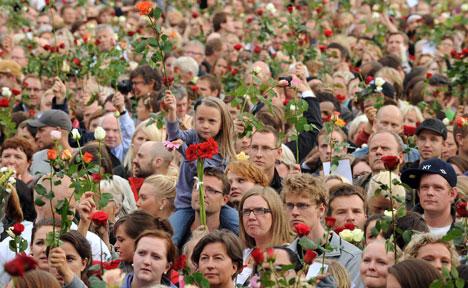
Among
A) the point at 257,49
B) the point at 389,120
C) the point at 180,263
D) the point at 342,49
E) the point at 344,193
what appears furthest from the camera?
the point at 342,49

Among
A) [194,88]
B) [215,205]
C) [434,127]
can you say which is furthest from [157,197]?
[194,88]

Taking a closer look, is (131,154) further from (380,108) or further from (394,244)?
(394,244)

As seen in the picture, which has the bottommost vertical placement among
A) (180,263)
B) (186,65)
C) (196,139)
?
(180,263)

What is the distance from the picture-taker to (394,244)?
8219 mm

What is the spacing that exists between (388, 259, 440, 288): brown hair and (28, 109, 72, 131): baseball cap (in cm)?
605

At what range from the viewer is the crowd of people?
8.41 m

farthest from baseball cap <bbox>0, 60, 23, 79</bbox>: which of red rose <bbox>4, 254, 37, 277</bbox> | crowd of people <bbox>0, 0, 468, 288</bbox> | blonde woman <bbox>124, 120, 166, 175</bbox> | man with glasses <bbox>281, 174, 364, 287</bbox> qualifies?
red rose <bbox>4, 254, 37, 277</bbox>

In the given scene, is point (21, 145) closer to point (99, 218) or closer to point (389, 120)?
point (389, 120)

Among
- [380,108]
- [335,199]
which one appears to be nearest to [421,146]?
[380,108]

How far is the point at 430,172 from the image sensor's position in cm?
1003

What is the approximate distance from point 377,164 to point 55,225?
10.8 ft

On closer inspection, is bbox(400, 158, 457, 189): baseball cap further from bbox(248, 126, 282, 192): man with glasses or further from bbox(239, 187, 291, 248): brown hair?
bbox(248, 126, 282, 192): man with glasses

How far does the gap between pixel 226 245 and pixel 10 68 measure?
7.82 metres

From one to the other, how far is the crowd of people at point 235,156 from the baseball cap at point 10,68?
3 centimetres
